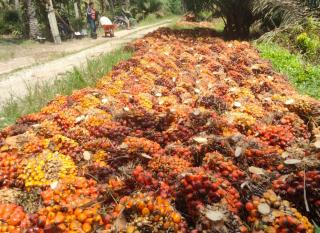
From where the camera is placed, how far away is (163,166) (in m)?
2.61

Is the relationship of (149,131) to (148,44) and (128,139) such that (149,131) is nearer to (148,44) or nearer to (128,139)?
(128,139)

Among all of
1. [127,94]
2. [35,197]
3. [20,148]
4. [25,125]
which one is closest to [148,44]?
[127,94]

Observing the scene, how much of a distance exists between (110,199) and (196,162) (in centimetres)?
70

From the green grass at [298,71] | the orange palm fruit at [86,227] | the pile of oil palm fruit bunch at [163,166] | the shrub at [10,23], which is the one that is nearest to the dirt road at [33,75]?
the pile of oil palm fruit bunch at [163,166]

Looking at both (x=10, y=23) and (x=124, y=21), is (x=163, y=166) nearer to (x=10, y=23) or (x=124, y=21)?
(x=124, y=21)

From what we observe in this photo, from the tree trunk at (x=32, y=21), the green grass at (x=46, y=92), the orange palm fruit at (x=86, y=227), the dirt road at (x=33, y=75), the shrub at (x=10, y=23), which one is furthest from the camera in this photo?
the shrub at (x=10, y=23)

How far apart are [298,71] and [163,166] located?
4400 mm

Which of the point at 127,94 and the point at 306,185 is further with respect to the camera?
the point at 127,94

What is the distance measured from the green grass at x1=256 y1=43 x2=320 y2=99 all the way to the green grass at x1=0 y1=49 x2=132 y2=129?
114 inches

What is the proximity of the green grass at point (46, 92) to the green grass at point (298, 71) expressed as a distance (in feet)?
9.51

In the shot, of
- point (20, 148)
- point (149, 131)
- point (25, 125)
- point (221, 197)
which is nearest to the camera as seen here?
point (221, 197)

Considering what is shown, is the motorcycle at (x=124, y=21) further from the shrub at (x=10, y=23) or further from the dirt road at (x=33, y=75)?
the dirt road at (x=33, y=75)

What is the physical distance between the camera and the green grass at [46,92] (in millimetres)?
4653

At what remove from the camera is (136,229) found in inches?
76.7
